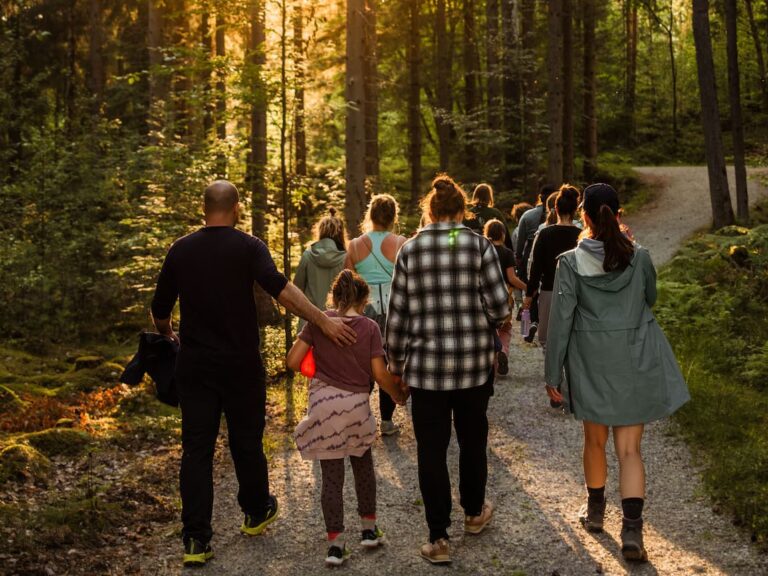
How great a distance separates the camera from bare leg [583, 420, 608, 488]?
547 cm

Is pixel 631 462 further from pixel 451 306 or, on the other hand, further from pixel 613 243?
pixel 451 306

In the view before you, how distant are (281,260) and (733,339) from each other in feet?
20.9

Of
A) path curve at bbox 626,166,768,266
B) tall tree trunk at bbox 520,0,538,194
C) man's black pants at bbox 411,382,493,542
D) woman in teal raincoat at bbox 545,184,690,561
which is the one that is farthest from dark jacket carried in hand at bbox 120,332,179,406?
tall tree trunk at bbox 520,0,538,194

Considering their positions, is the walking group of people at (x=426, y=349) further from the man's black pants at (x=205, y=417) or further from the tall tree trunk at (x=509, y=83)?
the tall tree trunk at (x=509, y=83)

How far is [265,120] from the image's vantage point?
1454cm

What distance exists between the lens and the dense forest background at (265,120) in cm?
1196

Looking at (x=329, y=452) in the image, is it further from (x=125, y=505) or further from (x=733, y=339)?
(x=733, y=339)

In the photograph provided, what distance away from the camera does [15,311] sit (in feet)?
49.8

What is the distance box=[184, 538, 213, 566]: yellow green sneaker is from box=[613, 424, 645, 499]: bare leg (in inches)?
104

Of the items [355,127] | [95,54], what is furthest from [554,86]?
[95,54]

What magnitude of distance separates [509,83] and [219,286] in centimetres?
2222

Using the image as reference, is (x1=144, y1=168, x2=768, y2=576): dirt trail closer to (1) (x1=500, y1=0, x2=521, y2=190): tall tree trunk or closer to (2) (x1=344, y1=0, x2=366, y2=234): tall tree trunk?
(2) (x1=344, y1=0, x2=366, y2=234): tall tree trunk

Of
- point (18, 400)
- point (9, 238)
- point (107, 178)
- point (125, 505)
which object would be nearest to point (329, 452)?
point (125, 505)

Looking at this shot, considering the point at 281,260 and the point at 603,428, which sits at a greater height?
the point at 281,260
